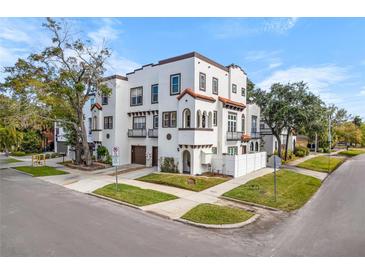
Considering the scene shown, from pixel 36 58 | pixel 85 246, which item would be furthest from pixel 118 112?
pixel 85 246

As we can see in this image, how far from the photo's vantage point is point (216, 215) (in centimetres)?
984

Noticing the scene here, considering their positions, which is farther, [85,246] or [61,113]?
[61,113]

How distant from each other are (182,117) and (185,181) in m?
5.48

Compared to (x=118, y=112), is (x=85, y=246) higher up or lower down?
lower down

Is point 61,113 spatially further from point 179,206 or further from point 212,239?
point 212,239

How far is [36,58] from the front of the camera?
1997 centimetres

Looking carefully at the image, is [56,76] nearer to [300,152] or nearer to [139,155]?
[139,155]

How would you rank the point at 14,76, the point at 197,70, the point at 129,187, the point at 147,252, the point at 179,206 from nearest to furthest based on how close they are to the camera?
the point at 147,252
the point at 179,206
the point at 129,187
the point at 197,70
the point at 14,76

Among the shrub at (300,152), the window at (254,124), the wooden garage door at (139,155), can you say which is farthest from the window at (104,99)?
the shrub at (300,152)

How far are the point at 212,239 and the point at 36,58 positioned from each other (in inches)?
835

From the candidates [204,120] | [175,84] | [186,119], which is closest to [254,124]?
[204,120]

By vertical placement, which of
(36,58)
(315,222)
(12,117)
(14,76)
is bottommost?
(315,222)

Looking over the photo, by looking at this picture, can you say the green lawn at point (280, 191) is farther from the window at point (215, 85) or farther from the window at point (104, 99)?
the window at point (104, 99)

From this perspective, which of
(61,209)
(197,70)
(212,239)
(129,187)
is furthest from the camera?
(197,70)
